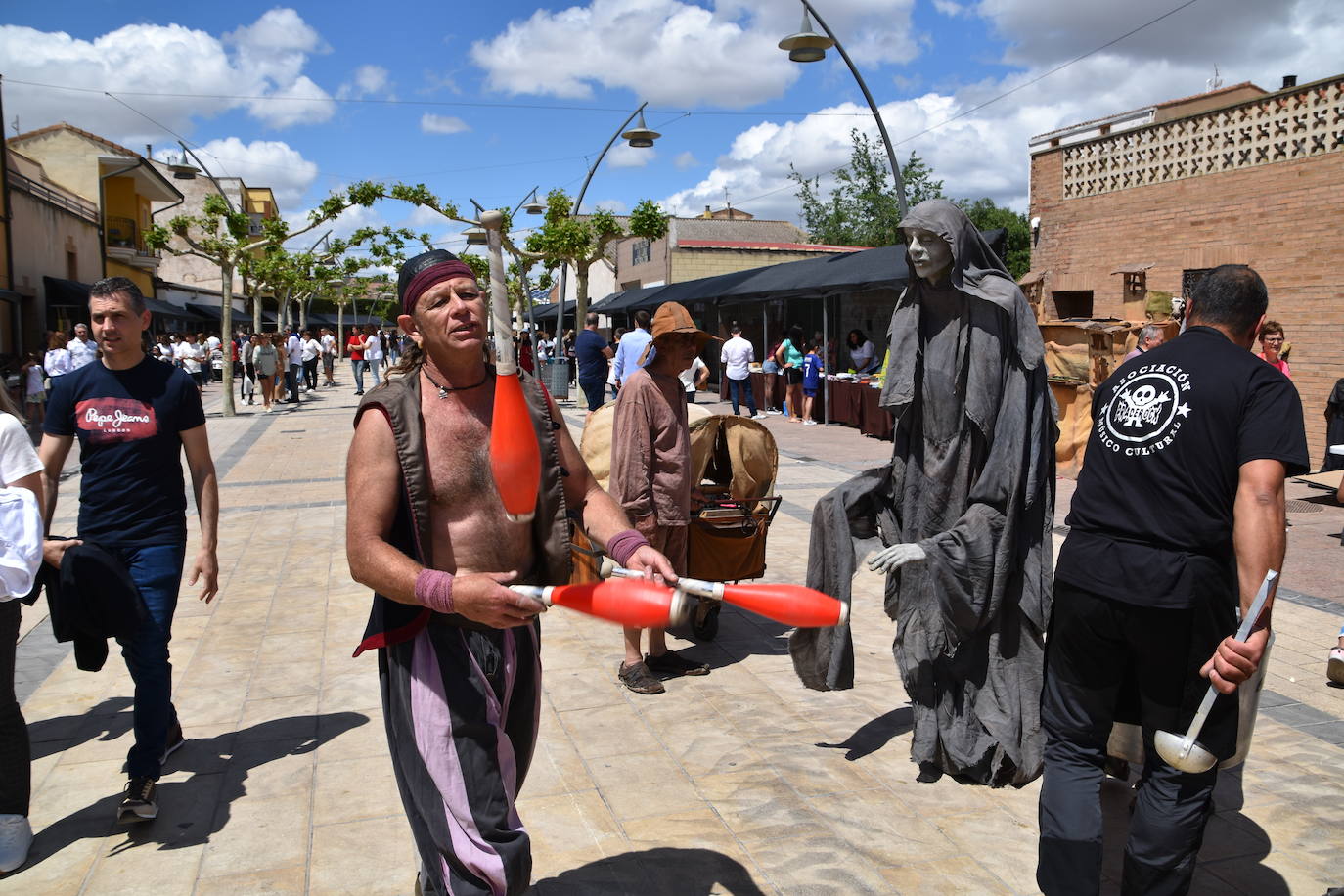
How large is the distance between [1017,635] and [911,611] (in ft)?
1.35

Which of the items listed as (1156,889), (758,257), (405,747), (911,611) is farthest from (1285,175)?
(758,257)

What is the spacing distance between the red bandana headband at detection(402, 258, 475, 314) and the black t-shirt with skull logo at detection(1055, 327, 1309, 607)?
1830 mm

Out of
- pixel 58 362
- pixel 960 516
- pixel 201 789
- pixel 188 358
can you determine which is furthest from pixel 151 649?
pixel 188 358

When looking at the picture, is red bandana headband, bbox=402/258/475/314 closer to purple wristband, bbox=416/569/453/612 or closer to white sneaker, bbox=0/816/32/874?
purple wristband, bbox=416/569/453/612

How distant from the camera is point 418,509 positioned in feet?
7.63

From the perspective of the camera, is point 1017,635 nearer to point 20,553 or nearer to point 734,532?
point 734,532

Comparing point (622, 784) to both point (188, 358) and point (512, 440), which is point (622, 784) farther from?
point (188, 358)

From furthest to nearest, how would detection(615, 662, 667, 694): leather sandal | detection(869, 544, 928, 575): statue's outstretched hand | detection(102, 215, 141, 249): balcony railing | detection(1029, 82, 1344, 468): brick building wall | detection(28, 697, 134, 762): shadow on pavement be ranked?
1. detection(102, 215, 141, 249): balcony railing
2. detection(1029, 82, 1344, 468): brick building wall
3. detection(615, 662, 667, 694): leather sandal
4. detection(28, 697, 134, 762): shadow on pavement
5. detection(869, 544, 928, 575): statue's outstretched hand

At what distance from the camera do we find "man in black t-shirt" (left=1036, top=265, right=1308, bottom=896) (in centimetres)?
254

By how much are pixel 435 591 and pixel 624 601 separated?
42 centimetres

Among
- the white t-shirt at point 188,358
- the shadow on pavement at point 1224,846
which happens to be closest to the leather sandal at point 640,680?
the shadow on pavement at point 1224,846

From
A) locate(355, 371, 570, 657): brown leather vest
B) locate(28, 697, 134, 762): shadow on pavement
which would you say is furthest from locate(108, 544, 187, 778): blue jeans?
locate(355, 371, 570, 657): brown leather vest

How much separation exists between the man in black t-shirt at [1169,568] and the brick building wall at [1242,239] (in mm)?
11589

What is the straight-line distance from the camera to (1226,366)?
8.66 ft
